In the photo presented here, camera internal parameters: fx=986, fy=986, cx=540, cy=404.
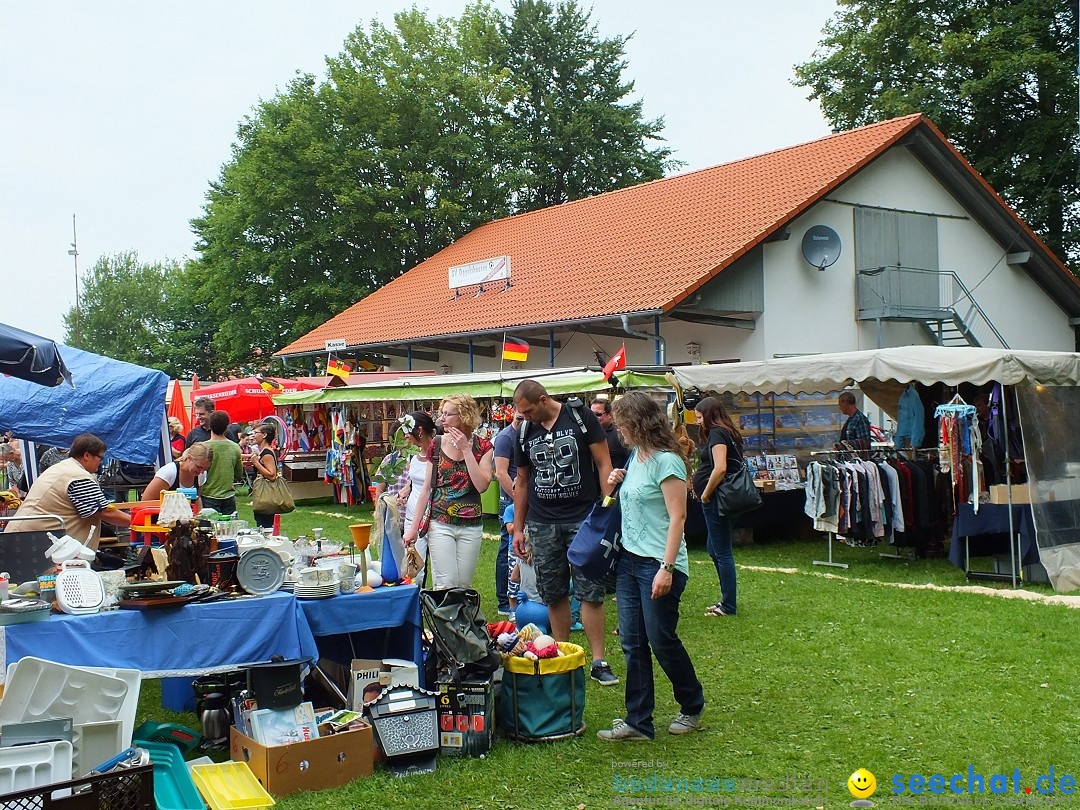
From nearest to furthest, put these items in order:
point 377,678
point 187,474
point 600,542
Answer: point 377,678, point 600,542, point 187,474

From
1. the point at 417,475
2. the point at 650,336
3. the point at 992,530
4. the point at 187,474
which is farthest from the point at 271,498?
the point at 650,336

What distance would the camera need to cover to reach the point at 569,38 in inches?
1407

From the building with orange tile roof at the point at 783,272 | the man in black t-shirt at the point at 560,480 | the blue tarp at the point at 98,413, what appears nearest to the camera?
the man in black t-shirt at the point at 560,480

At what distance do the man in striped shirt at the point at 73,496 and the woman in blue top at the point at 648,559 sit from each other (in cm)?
354

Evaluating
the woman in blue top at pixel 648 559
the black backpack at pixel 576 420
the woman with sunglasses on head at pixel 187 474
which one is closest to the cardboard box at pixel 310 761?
the woman in blue top at pixel 648 559

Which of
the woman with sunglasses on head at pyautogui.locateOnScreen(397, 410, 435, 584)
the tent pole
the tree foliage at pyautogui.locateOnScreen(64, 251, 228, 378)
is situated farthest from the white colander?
the tree foliage at pyautogui.locateOnScreen(64, 251, 228, 378)

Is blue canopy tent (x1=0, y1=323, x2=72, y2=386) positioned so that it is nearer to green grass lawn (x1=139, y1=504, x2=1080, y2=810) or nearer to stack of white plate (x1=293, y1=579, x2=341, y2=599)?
green grass lawn (x1=139, y1=504, x2=1080, y2=810)

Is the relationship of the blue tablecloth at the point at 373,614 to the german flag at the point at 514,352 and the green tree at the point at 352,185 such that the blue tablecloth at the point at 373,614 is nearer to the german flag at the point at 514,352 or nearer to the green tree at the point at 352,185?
the german flag at the point at 514,352

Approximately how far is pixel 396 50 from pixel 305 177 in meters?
5.46

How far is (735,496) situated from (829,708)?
2418mm

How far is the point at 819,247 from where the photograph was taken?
17.5 m

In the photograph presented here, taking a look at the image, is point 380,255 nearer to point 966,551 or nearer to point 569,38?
point 569,38

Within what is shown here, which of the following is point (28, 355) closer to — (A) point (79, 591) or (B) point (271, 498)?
(A) point (79, 591)

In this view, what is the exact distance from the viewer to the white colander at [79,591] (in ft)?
14.3
